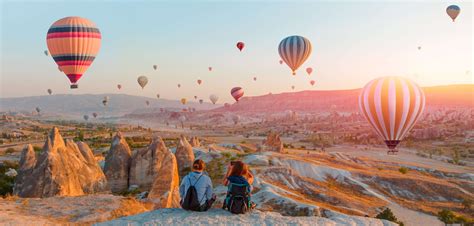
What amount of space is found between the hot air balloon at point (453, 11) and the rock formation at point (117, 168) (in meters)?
49.5

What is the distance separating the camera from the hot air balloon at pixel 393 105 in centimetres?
3053

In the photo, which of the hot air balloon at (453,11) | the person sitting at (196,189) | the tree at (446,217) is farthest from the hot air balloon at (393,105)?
the hot air balloon at (453,11)

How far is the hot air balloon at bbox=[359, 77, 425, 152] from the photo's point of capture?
30531 millimetres

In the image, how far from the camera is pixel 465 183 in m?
39.4

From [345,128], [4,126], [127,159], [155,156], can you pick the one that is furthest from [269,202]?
[4,126]

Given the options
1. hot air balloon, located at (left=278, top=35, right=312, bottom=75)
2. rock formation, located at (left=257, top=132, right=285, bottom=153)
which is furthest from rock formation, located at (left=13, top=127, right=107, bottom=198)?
hot air balloon, located at (left=278, top=35, right=312, bottom=75)

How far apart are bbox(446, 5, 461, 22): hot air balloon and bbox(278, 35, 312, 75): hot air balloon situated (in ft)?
67.0

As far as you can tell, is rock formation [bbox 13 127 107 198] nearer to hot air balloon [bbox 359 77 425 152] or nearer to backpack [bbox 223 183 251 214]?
backpack [bbox 223 183 251 214]

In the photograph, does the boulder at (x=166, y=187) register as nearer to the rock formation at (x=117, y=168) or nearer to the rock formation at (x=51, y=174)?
the rock formation at (x=51, y=174)

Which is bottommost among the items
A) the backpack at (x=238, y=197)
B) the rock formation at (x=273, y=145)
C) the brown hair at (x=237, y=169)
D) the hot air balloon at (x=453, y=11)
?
the rock formation at (x=273, y=145)

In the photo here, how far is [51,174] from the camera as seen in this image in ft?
63.0

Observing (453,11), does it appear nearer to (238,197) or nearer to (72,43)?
(72,43)

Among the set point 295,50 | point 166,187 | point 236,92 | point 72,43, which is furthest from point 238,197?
point 236,92

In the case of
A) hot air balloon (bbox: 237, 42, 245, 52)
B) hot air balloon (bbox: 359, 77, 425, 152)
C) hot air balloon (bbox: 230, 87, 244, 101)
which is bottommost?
hot air balloon (bbox: 359, 77, 425, 152)
